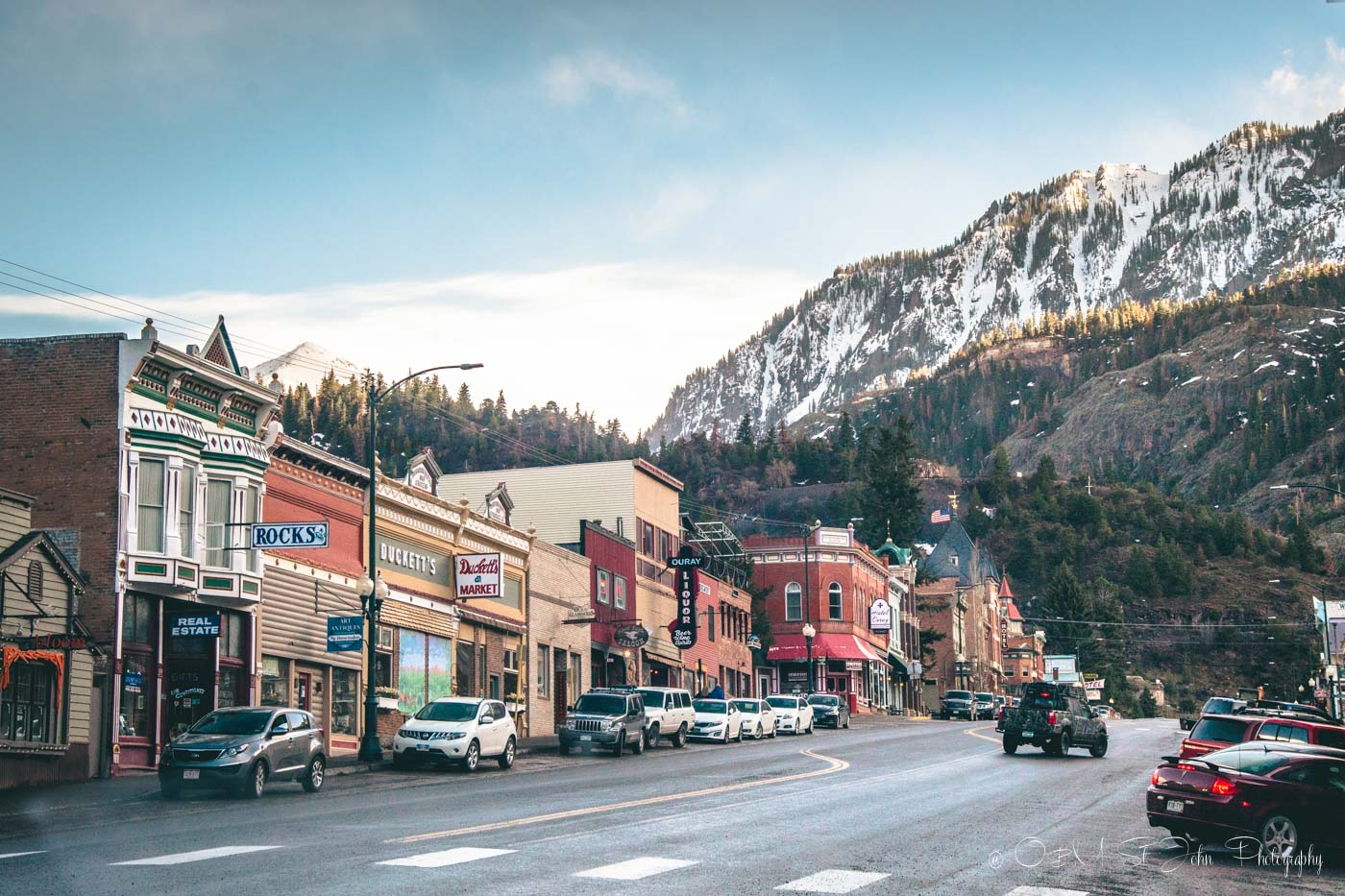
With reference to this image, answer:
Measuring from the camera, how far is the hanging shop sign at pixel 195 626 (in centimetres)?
3625

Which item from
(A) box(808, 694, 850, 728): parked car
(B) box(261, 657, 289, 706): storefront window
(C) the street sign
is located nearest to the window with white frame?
(C) the street sign

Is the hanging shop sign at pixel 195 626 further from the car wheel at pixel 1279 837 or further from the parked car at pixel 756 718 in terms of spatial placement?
the car wheel at pixel 1279 837

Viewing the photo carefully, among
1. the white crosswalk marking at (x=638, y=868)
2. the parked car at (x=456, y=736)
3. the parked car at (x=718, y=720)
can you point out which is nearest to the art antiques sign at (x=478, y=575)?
the parked car at (x=718, y=720)

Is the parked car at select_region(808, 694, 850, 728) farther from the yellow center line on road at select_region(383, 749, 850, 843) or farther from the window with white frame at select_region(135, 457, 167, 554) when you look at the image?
the window with white frame at select_region(135, 457, 167, 554)

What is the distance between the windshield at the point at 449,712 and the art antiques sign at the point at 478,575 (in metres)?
12.3

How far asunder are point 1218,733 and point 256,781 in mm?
17695

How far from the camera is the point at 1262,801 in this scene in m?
19.5

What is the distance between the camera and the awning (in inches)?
3733

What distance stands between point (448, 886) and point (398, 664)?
107 feet

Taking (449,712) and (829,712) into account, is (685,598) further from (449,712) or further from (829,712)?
(449,712)

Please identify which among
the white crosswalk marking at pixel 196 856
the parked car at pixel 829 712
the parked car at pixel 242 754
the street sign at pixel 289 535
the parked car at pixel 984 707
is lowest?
the parked car at pixel 984 707

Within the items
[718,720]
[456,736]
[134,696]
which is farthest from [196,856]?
[718,720]

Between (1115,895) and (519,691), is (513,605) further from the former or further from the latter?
(1115,895)

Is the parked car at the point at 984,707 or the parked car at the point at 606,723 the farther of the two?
the parked car at the point at 984,707
